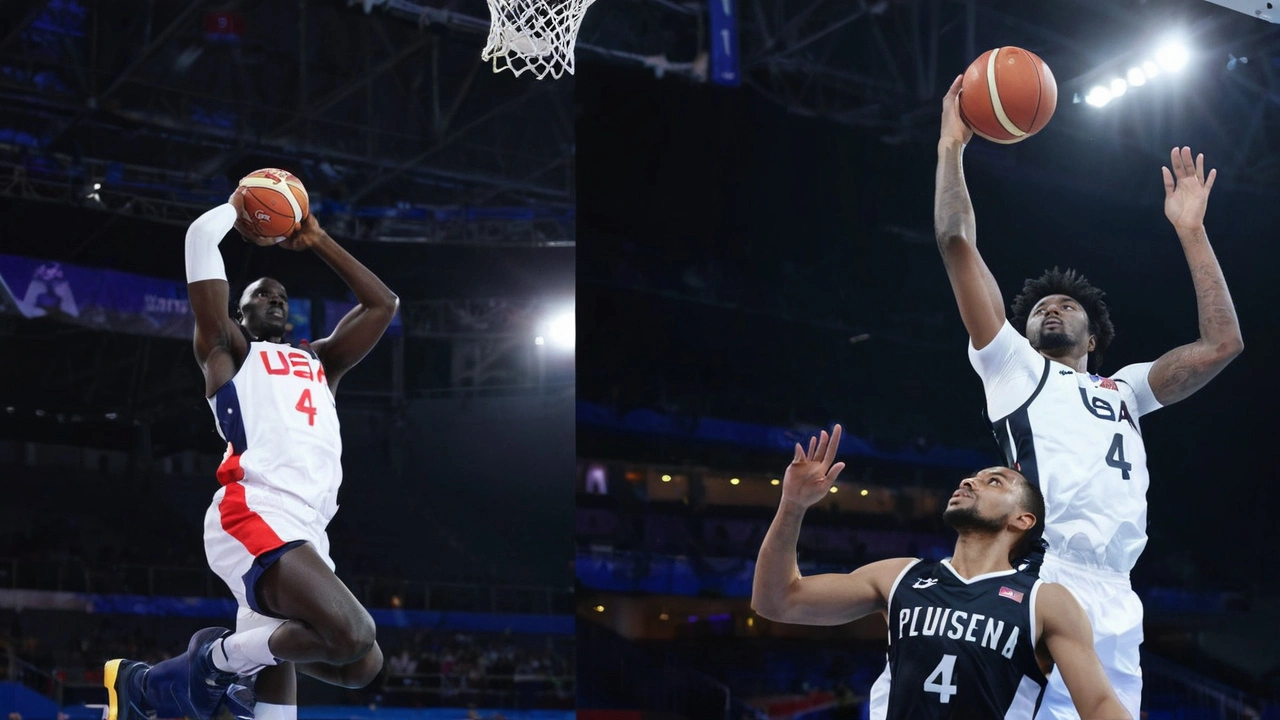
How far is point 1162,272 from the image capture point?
10.6m

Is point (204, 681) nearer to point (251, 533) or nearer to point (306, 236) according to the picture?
point (251, 533)

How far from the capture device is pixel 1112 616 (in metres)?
3.48

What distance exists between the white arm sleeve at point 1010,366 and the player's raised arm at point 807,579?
0.90 m

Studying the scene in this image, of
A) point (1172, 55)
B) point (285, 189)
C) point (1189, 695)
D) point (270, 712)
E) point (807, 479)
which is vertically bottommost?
point (1189, 695)

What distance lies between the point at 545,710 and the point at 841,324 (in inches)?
172

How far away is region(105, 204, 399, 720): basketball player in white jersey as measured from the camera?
369cm

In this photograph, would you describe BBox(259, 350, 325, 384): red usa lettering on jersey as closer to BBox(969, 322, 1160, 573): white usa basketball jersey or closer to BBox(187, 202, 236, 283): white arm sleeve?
BBox(187, 202, 236, 283): white arm sleeve

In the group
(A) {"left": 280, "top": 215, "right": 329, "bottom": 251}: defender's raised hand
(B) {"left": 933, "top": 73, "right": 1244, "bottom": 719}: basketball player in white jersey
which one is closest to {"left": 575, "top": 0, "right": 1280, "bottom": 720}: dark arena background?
(A) {"left": 280, "top": 215, "right": 329, "bottom": 251}: defender's raised hand

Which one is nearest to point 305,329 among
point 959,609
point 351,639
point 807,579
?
point 351,639

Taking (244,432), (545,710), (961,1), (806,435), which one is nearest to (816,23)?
(961,1)

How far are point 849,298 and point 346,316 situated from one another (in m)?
7.47

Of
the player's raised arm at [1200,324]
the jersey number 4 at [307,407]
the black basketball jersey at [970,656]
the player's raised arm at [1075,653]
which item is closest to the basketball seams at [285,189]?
the jersey number 4 at [307,407]

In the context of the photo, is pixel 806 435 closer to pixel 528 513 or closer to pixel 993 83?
pixel 528 513

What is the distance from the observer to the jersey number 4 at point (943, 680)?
9.30 feet
